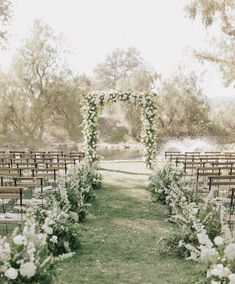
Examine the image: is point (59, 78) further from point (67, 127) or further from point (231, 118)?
point (231, 118)

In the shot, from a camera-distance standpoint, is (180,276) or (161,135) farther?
(161,135)

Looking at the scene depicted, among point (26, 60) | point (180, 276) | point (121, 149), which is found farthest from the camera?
point (121, 149)

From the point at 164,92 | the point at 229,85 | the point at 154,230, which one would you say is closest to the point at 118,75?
the point at 164,92

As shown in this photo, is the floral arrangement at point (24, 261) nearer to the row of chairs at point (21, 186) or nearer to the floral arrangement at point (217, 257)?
the row of chairs at point (21, 186)

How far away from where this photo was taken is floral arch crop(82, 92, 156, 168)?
1698 centimetres

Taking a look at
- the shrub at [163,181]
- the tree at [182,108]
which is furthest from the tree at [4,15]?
the tree at [182,108]

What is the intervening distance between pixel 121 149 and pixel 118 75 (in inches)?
1067

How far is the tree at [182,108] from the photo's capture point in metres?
36.7

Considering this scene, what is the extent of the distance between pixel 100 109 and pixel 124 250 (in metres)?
10.5

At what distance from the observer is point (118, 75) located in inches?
2264

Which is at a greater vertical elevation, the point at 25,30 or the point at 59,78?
the point at 25,30

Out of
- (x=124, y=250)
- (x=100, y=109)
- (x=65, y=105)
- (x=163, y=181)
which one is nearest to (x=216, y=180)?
(x=163, y=181)

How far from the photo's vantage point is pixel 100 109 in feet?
57.1

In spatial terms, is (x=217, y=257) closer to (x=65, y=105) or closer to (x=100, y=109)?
(x=100, y=109)
